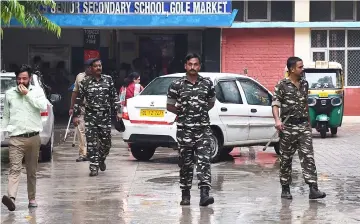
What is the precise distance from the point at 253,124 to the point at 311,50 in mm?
12095

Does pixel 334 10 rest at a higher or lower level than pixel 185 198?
higher

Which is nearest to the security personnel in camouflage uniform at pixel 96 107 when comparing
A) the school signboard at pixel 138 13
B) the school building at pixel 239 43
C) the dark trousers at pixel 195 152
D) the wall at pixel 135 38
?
the dark trousers at pixel 195 152

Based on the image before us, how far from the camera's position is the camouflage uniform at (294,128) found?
1073 centimetres

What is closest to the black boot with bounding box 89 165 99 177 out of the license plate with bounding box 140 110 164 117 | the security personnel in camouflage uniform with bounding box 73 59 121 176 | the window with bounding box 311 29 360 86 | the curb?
the security personnel in camouflage uniform with bounding box 73 59 121 176

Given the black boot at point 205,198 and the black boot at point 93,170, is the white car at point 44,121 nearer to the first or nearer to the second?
the black boot at point 93,170

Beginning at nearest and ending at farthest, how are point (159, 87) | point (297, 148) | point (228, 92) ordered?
point (297, 148)
point (159, 87)
point (228, 92)

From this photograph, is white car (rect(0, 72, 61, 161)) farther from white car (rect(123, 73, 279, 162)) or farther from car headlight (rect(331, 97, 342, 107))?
car headlight (rect(331, 97, 342, 107))

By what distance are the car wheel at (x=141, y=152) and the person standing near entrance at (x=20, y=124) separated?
229 inches

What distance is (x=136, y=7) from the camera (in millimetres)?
24797

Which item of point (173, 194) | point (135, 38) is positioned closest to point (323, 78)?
point (135, 38)

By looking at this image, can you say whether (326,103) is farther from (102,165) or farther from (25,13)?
(102,165)

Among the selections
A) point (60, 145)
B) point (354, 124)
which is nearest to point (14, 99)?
point (60, 145)

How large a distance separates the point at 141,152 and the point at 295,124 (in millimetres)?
5648

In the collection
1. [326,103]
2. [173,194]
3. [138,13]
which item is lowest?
[173,194]
